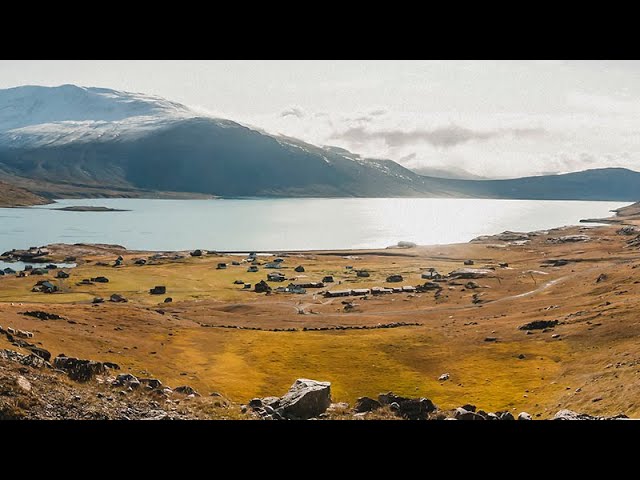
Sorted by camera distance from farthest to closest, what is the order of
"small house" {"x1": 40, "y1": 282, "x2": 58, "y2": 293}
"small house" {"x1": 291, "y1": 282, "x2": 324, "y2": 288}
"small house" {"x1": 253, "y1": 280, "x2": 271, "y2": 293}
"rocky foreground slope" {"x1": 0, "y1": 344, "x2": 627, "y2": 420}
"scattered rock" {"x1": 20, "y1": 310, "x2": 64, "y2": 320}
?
"small house" {"x1": 291, "y1": 282, "x2": 324, "y2": 288}
"small house" {"x1": 253, "y1": 280, "x2": 271, "y2": 293}
"small house" {"x1": 40, "y1": 282, "x2": 58, "y2": 293}
"scattered rock" {"x1": 20, "y1": 310, "x2": 64, "y2": 320}
"rocky foreground slope" {"x1": 0, "y1": 344, "x2": 627, "y2": 420}

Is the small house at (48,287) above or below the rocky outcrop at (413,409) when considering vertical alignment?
below

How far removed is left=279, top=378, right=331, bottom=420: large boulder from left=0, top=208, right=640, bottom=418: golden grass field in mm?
21591

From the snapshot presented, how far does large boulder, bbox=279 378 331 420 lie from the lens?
32.4 metres

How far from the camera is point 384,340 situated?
278 feet

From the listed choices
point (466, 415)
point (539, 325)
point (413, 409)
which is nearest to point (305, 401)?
point (413, 409)

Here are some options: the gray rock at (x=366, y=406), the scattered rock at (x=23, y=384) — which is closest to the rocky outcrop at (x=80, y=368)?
the scattered rock at (x=23, y=384)

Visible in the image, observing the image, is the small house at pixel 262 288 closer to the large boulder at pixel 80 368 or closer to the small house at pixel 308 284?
the small house at pixel 308 284

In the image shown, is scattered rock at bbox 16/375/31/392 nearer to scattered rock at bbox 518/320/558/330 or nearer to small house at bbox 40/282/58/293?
scattered rock at bbox 518/320/558/330

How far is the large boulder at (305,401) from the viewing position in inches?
1275

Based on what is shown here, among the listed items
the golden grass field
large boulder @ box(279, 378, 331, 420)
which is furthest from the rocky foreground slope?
the golden grass field

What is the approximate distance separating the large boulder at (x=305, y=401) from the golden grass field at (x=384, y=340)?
21.6m
